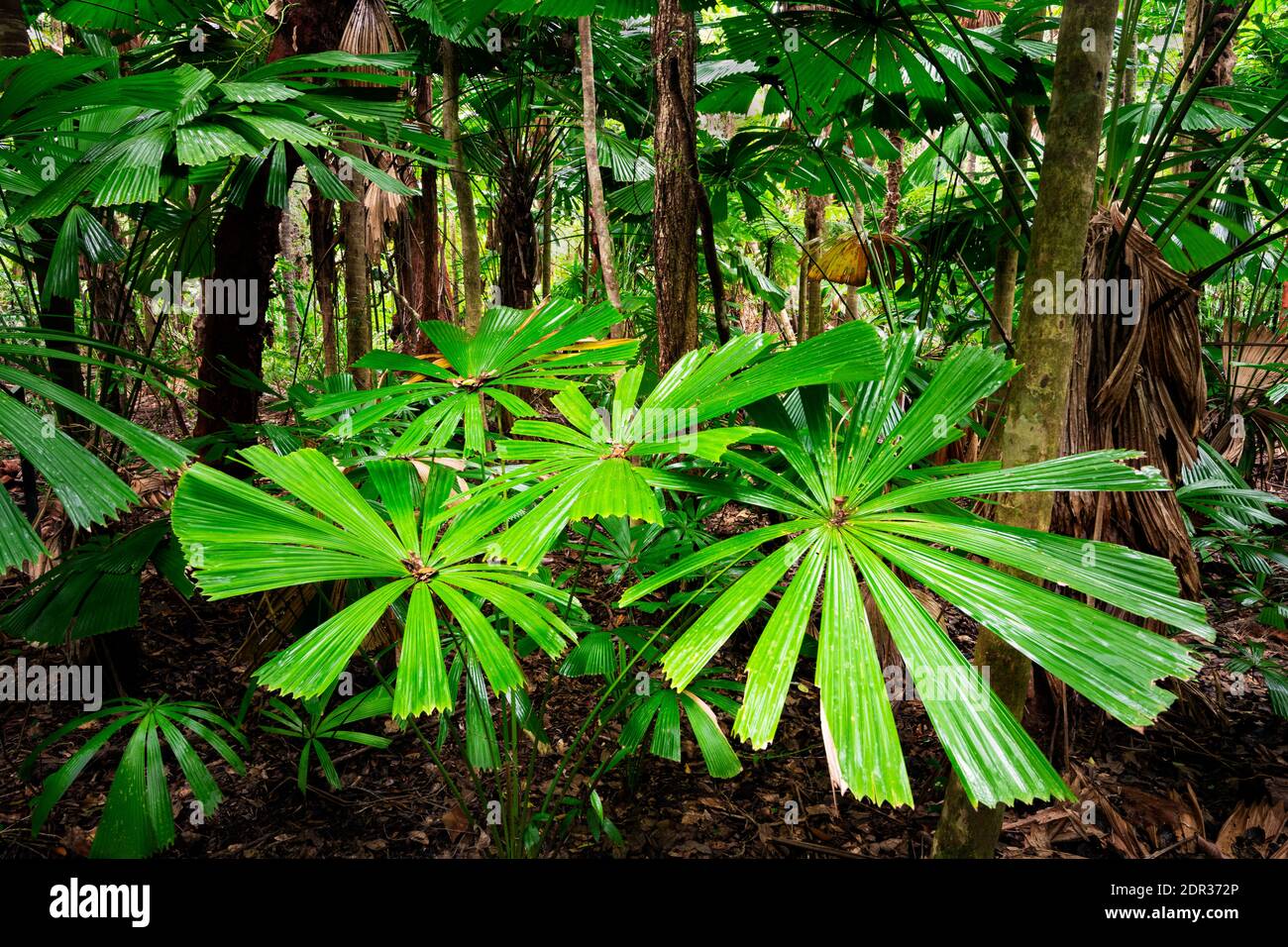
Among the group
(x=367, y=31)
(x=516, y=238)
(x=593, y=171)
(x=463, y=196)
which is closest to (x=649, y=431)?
(x=593, y=171)

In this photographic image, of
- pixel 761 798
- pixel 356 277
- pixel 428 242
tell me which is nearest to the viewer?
pixel 761 798

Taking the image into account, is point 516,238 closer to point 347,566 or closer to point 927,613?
point 347,566

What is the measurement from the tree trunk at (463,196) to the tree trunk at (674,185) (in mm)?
1282

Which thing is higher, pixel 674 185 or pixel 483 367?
pixel 674 185

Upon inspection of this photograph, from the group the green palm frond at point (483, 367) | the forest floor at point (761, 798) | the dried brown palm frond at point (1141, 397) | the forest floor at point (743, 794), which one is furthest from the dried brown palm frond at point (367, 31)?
the dried brown palm frond at point (1141, 397)

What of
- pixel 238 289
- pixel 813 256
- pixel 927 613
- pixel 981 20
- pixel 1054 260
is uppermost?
pixel 981 20

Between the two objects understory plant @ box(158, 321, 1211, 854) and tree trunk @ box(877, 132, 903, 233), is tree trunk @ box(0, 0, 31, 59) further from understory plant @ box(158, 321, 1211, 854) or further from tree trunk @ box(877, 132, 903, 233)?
tree trunk @ box(877, 132, 903, 233)

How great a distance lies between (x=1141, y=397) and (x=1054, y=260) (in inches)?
33.3

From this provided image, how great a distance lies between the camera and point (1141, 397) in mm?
1861

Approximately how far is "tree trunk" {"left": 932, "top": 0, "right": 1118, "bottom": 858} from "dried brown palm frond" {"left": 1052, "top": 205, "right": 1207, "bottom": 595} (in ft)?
1.86

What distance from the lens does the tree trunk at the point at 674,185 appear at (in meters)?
2.36

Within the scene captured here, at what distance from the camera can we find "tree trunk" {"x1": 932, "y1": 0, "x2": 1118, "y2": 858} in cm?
123
